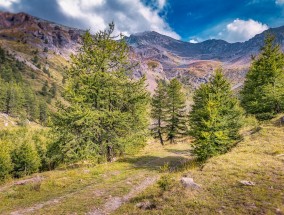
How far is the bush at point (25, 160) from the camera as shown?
54.8 m

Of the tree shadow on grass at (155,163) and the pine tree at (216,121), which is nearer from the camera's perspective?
the pine tree at (216,121)

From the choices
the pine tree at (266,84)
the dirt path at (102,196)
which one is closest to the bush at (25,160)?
the dirt path at (102,196)

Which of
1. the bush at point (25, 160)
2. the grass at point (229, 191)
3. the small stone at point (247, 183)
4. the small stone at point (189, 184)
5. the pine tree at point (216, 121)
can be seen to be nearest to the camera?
the grass at point (229, 191)

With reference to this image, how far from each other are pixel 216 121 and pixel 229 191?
35.8ft

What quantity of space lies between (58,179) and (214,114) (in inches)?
581

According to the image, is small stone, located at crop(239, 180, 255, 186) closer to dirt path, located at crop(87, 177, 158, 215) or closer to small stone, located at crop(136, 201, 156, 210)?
small stone, located at crop(136, 201, 156, 210)

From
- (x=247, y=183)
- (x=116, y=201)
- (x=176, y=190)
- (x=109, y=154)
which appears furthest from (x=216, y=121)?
(x=116, y=201)

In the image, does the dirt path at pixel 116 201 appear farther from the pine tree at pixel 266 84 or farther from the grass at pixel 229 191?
the pine tree at pixel 266 84

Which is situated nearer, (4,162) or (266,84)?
(266,84)

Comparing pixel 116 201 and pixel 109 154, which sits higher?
pixel 109 154

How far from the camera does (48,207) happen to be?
12.3 m

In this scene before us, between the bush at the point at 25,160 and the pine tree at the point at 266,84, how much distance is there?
48.6 metres

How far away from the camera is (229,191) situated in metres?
11.9

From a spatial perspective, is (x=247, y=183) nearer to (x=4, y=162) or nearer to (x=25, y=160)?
(x=4, y=162)
